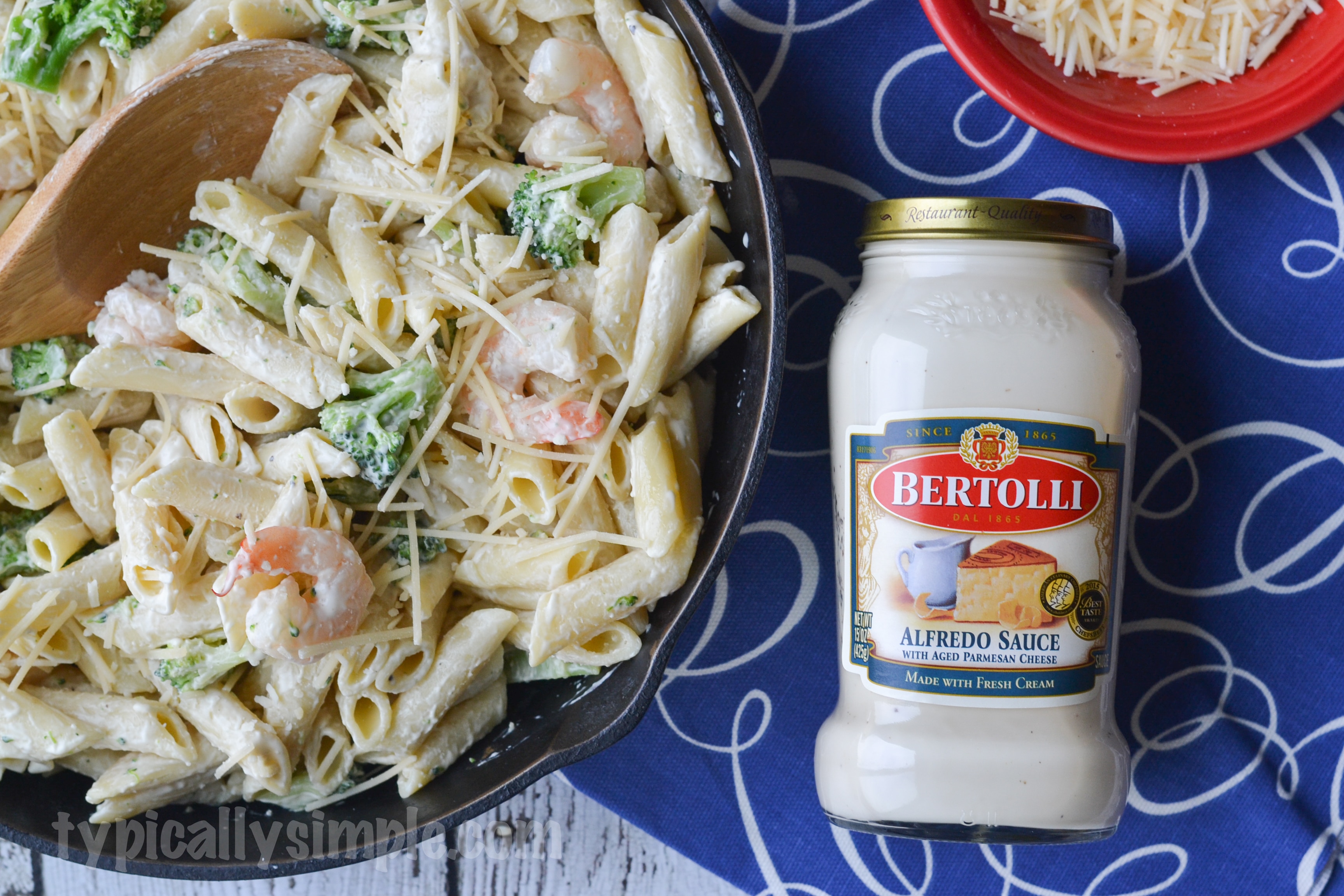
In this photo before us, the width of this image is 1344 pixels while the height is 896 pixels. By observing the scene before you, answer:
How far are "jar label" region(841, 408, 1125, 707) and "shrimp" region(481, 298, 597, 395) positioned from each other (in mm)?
439

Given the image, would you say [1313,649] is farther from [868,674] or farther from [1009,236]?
[1009,236]

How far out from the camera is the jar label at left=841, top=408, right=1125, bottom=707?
1.39 m

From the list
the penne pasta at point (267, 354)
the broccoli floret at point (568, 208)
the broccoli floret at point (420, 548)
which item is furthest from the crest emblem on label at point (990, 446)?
the penne pasta at point (267, 354)

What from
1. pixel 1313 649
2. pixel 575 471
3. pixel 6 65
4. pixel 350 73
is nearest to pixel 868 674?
pixel 575 471

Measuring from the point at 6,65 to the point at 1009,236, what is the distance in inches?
60.9

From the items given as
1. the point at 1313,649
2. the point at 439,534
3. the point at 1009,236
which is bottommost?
the point at 1313,649

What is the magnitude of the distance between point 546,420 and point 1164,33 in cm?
114

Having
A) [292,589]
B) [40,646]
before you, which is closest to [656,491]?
[292,589]

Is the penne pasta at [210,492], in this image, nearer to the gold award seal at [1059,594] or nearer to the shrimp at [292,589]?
the shrimp at [292,589]

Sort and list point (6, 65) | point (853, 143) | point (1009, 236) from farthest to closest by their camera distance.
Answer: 1. point (853, 143)
2. point (6, 65)
3. point (1009, 236)

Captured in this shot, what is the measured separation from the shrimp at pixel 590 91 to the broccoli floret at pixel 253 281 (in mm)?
491

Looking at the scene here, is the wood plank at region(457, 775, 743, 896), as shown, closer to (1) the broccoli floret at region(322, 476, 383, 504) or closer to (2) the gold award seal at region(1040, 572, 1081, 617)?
(1) the broccoli floret at region(322, 476, 383, 504)

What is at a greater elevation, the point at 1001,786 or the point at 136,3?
the point at 136,3

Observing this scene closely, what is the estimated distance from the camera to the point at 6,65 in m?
1.47
